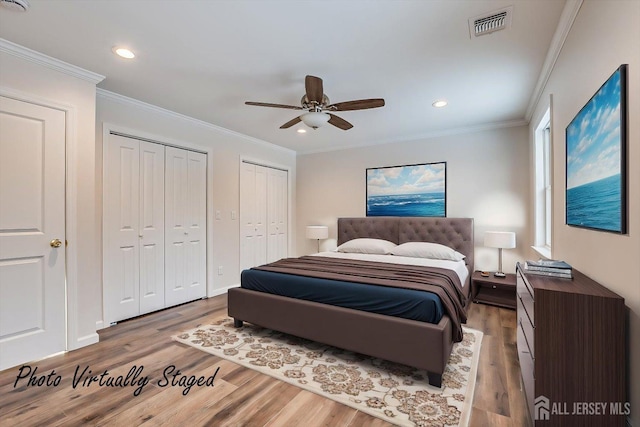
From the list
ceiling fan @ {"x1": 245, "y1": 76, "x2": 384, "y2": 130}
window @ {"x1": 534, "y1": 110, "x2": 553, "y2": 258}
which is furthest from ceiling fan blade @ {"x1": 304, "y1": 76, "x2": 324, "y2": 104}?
window @ {"x1": 534, "y1": 110, "x2": 553, "y2": 258}

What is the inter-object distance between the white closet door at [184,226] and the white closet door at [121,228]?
0.37m

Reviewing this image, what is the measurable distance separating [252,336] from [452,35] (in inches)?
120

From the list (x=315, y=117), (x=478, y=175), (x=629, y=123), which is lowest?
(x=629, y=123)

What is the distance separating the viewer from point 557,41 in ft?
6.85

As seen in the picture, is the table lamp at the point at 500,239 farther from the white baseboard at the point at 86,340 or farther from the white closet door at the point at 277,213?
the white baseboard at the point at 86,340

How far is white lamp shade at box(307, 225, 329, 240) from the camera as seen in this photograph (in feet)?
17.3

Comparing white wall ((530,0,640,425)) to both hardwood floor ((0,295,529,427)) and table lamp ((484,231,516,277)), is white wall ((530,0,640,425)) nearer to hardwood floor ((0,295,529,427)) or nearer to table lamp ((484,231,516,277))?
hardwood floor ((0,295,529,427))

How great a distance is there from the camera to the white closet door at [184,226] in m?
3.72

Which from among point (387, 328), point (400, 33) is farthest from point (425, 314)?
point (400, 33)

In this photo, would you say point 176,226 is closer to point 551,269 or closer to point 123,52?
point 123,52

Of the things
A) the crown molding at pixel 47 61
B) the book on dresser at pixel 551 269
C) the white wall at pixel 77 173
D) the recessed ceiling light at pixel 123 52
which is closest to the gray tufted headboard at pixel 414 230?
the book on dresser at pixel 551 269

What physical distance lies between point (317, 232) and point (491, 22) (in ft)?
12.7

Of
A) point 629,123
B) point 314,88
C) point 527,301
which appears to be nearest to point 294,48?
point 314,88

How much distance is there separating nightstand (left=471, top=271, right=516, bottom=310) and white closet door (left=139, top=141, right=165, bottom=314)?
3.97 meters
